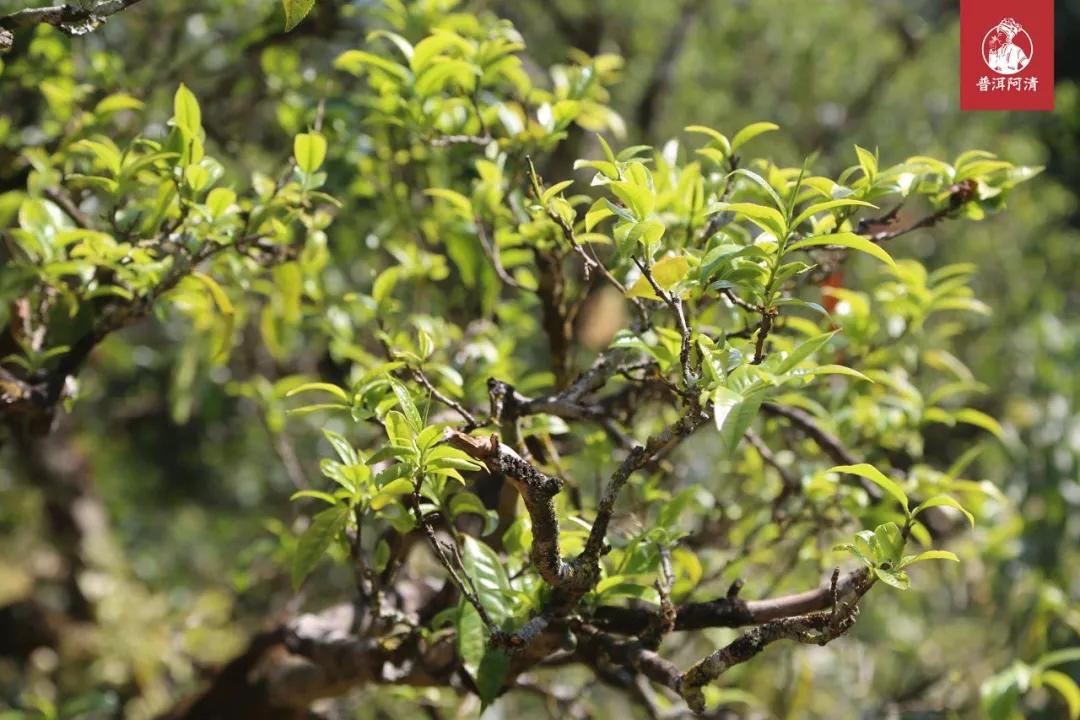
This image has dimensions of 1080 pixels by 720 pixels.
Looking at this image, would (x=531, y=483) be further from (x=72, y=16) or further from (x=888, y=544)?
(x=72, y=16)

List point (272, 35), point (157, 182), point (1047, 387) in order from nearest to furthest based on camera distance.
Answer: point (157, 182)
point (272, 35)
point (1047, 387)

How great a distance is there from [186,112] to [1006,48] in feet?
5.60

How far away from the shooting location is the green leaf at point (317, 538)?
1.10 m

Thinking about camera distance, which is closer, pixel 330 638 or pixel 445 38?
pixel 445 38

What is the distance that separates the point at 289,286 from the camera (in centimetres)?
146

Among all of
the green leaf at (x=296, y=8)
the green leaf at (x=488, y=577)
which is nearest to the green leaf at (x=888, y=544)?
the green leaf at (x=488, y=577)

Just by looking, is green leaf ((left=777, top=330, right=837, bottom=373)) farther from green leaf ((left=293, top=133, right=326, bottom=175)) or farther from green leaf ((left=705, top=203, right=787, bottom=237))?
green leaf ((left=293, top=133, right=326, bottom=175))

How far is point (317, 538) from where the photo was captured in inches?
43.7

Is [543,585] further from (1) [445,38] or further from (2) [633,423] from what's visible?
(1) [445,38]

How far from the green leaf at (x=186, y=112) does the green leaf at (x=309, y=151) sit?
134mm

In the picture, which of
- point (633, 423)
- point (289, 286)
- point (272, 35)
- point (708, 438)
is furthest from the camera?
point (708, 438)

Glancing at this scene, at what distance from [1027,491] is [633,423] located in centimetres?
195

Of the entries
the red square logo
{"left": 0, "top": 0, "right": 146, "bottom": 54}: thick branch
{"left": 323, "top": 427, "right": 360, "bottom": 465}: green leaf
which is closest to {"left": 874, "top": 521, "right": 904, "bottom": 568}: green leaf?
{"left": 323, "top": 427, "right": 360, "bottom": 465}: green leaf

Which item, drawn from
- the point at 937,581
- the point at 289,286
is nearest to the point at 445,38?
the point at 289,286
